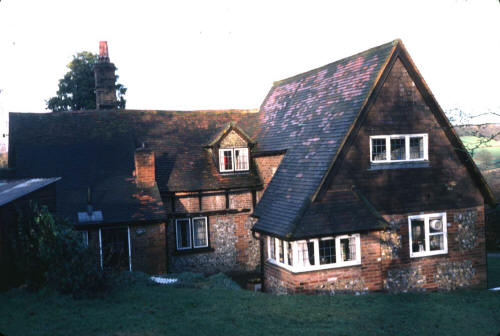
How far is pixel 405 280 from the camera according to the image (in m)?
16.4

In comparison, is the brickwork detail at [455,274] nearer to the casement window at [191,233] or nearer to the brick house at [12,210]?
the casement window at [191,233]

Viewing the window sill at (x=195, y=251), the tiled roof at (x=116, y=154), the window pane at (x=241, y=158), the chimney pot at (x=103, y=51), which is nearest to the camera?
the tiled roof at (x=116, y=154)

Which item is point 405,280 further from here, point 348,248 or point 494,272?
point 494,272

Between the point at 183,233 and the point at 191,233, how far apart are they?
1.33 ft

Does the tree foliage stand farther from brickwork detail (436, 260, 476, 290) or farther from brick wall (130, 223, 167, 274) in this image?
brickwork detail (436, 260, 476, 290)

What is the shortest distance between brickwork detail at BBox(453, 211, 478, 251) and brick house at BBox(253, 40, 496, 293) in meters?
0.04

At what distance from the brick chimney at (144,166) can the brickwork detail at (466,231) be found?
42.7 ft

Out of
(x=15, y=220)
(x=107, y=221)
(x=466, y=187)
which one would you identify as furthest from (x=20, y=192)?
(x=466, y=187)

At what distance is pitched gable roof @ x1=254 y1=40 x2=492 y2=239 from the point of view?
15727 millimetres

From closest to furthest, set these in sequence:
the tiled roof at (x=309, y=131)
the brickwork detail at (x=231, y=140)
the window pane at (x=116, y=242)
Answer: the tiled roof at (x=309, y=131), the window pane at (x=116, y=242), the brickwork detail at (x=231, y=140)

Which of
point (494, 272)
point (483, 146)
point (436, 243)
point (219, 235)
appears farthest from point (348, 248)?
point (494, 272)

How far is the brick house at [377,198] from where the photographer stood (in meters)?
15.5

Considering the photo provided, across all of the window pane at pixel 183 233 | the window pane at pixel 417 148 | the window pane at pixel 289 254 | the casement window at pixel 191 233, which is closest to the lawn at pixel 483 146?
the window pane at pixel 417 148

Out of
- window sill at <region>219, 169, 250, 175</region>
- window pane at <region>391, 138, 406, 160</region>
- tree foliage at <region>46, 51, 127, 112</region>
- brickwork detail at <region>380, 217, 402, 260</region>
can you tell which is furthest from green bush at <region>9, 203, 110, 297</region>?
tree foliage at <region>46, 51, 127, 112</region>
